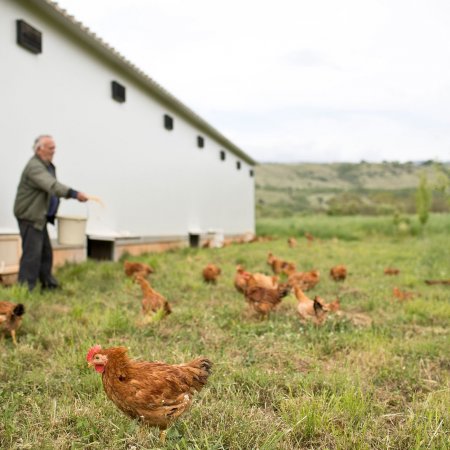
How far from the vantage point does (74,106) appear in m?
9.43

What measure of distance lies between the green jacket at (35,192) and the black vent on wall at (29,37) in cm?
259

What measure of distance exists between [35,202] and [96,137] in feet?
14.4

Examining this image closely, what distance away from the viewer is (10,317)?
4250mm

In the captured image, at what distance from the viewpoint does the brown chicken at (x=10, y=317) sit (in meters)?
4.22

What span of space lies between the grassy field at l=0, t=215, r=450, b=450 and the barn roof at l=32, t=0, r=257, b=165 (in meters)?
4.93

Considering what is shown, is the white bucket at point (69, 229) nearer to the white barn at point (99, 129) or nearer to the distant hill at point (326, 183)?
the white barn at point (99, 129)

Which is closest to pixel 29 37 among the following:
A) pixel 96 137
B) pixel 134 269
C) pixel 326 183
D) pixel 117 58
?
pixel 96 137

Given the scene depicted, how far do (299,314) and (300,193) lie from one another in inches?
3023

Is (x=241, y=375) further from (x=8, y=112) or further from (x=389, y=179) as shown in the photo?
(x=389, y=179)

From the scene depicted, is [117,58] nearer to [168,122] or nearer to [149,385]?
[168,122]

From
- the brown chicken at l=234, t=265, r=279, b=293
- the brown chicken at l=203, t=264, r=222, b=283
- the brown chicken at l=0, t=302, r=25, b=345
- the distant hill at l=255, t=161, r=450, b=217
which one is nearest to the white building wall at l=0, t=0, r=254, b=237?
the brown chicken at l=203, t=264, r=222, b=283

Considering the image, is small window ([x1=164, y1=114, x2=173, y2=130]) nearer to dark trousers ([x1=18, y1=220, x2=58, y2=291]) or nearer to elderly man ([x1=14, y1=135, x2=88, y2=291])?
elderly man ([x1=14, y1=135, x2=88, y2=291])

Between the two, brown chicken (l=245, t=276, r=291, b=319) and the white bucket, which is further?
the white bucket

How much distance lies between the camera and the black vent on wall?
24.8ft
